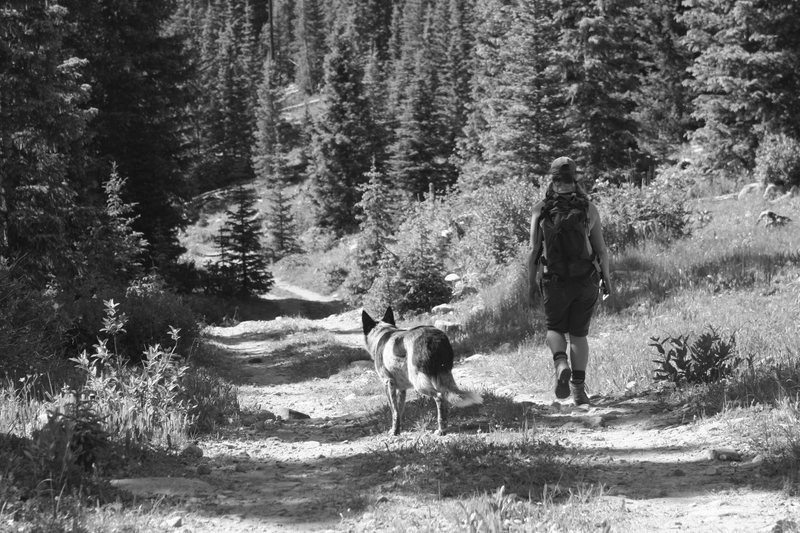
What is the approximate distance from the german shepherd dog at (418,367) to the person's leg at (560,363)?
0.87 metres

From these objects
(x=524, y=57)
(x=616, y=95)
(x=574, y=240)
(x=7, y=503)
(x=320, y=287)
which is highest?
(x=524, y=57)

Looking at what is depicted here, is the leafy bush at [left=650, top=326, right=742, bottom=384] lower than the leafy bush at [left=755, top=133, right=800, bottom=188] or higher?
lower

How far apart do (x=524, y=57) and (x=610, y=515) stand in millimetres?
21434

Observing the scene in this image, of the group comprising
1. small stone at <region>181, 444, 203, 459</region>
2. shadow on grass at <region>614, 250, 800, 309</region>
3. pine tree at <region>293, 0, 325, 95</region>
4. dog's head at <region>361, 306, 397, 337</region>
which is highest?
pine tree at <region>293, 0, 325, 95</region>

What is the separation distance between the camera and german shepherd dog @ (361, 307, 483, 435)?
5.19m

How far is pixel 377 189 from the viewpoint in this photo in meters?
23.4

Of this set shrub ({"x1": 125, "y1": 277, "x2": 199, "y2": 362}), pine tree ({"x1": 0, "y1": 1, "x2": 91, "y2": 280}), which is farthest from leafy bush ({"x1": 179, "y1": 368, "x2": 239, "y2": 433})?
pine tree ({"x1": 0, "y1": 1, "x2": 91, "y2": 280})

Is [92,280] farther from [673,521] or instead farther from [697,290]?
[673,521]

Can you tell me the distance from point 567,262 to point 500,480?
244cm

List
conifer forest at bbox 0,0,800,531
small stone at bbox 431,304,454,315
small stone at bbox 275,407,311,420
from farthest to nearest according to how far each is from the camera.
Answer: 1. small stone at bbox 431,304,454,315
2. small stone at bbox 275,407,311,420
3. conifer forest at bbox 0,0,800,531

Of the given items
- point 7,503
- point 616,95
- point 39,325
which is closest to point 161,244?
point 39,325

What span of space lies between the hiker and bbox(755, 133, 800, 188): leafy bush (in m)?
10.9

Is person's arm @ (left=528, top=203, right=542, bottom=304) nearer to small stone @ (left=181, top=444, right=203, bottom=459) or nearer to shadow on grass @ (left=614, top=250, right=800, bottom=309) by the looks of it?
small stone @ (left=181, top=444, right=203, bottom=459)

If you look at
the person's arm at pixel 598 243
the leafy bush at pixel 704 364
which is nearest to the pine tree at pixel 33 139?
the person's arm at pixel 598 243
